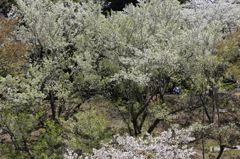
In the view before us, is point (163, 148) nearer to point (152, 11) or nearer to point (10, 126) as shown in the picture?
point (10, 126)

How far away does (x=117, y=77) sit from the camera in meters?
9.82

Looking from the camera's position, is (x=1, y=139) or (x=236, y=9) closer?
(x=1, y=139)

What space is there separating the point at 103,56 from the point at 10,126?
19.7 ft

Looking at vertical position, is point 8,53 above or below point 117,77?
above

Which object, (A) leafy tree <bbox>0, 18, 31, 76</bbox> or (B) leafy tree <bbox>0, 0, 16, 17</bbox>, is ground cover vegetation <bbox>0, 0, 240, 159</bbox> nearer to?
(A) leafy tree <bbox>0, 18, 31, 76</bbox>

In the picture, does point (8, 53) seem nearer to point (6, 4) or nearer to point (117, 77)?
point (117, 77)

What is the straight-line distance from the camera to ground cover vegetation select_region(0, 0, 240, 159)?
8.84 meters

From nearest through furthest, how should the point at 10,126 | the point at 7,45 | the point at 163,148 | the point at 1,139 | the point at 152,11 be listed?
the point at 163,148
the point at 10,126
the point at 7,45
the point at 152,11
the point at 1,139

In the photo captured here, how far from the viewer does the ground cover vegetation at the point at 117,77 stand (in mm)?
8844

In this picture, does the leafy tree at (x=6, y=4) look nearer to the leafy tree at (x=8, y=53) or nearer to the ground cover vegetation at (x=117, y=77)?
the ground cover vegetation at (x=117, y=77)

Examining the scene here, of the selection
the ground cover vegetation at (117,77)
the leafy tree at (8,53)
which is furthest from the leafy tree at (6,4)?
the leafy tree at (8,53)

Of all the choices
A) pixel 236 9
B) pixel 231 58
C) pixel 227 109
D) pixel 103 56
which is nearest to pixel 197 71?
pixel 231 58

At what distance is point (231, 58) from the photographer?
31.8ft

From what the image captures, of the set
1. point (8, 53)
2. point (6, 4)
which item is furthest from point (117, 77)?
point (6, 4)
